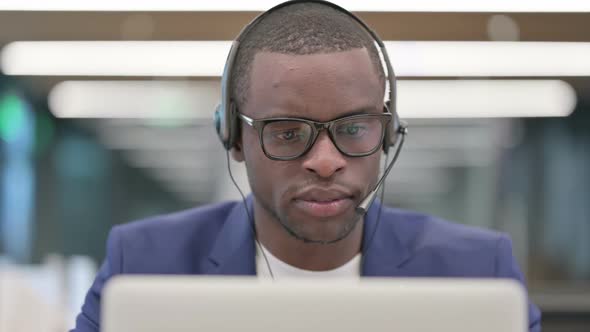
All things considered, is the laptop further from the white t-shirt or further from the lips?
the white t-shirt

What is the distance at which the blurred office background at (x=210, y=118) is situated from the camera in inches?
157

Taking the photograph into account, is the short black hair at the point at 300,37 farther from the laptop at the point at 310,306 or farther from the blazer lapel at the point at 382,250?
the laptop at the point at 310,306

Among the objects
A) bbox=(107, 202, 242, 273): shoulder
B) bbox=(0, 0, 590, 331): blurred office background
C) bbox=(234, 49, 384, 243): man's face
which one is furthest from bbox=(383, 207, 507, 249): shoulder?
bbox=(0, 0, 590, 331): blurred office background

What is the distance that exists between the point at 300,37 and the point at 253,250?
431mm

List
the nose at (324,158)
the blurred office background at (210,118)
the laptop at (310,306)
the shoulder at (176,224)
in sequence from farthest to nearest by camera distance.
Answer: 1. the blurred office background at (210,118)
2. the shoulder at (176,224)
3. the nose at (324,158)
4. the laptop at (310,306)

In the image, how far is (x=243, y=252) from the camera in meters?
1.48

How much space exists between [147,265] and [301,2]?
0.57m

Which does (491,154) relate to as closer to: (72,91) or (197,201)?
(72,91)

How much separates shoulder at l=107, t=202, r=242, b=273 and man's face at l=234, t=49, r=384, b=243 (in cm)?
22

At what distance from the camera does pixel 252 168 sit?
140 cm

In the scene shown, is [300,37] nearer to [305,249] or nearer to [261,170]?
[261,170]

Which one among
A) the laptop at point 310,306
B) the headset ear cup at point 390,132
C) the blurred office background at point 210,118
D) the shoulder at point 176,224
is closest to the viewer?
the laptop at point 310,306

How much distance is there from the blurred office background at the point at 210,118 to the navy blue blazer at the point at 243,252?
709 mm

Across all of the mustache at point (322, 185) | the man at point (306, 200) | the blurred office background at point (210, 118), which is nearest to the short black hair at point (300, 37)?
the man at point (306, 200)
